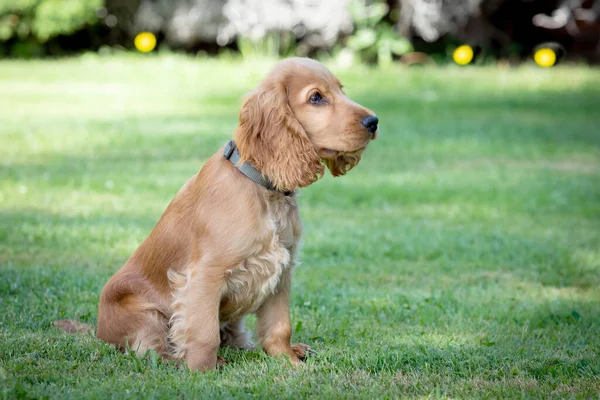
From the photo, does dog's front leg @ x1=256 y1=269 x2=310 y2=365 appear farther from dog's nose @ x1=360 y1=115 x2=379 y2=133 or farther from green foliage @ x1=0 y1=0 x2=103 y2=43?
green foliage @ x1=0 y1=0 x2=103 y2=43

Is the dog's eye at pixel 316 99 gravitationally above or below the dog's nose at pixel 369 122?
above

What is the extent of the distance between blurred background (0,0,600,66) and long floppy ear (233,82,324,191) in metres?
13.8

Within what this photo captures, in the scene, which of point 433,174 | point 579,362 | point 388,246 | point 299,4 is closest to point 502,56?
point 299,4

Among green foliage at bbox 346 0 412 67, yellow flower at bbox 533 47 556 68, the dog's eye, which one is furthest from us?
yellow flower at bbox 533 47 556 68

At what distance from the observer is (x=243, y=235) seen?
394 cm

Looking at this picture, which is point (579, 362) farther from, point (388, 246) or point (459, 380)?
point (388, 246)

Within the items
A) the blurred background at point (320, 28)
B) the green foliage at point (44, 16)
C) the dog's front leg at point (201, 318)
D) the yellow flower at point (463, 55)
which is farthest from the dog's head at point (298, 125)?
the yellow flower at point (463, 55)

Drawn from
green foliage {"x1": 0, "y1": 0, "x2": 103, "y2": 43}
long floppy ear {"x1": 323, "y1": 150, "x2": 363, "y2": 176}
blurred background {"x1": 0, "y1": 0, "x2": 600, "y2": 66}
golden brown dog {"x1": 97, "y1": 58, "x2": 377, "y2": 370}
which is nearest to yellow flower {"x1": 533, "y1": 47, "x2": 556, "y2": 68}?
blurred background {"x1": 0, "y1": 0, "x2": 600, "y2": 66}

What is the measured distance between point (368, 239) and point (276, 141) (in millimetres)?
3131

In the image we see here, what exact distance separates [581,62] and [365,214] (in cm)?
1382

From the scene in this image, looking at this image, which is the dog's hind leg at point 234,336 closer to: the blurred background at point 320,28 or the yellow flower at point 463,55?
the blurred background at point 320,28

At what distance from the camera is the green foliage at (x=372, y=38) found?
58.2 feet

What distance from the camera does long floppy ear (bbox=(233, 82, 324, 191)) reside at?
4.02 m

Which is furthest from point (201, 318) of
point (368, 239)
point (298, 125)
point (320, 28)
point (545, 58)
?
point (545, 58)
